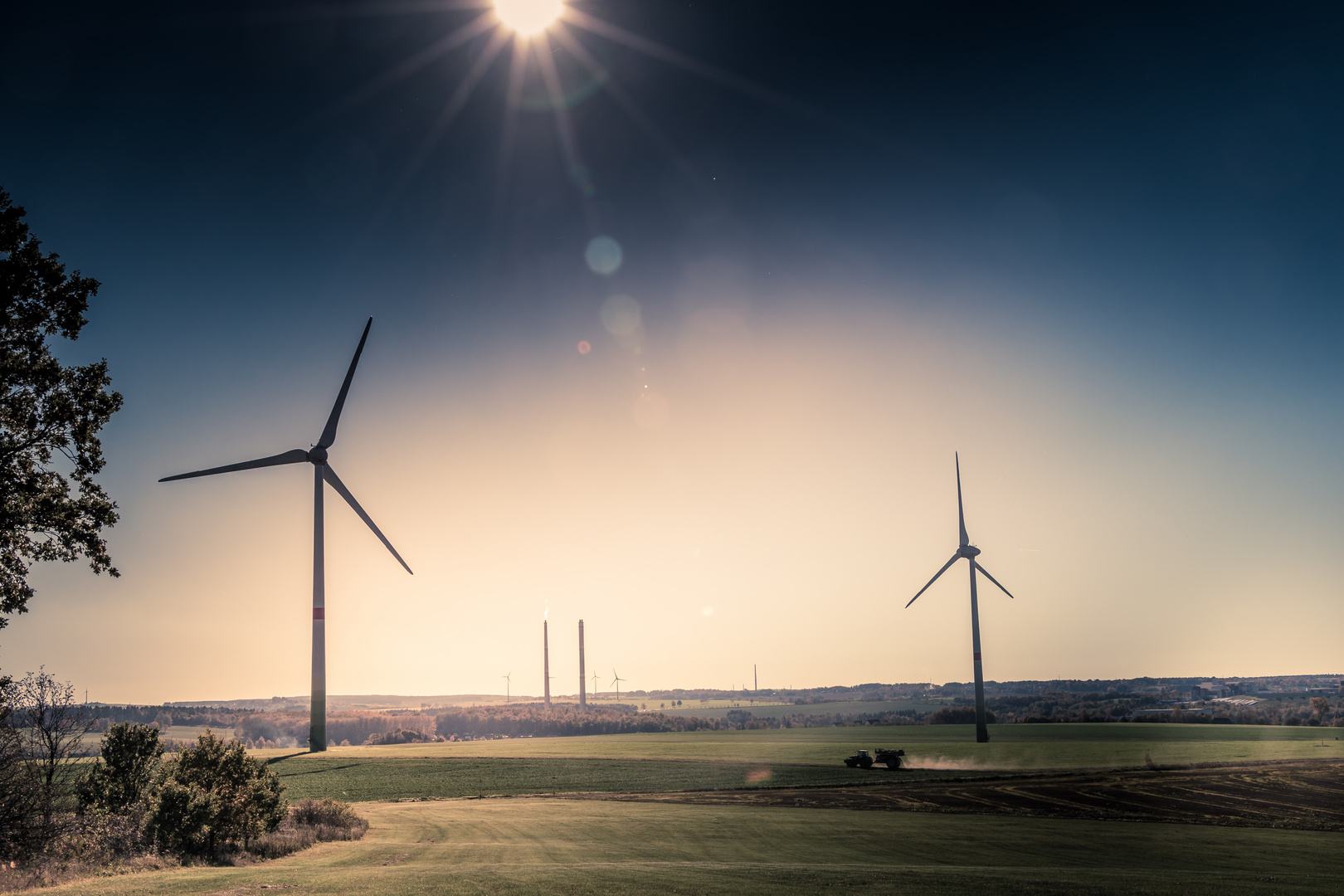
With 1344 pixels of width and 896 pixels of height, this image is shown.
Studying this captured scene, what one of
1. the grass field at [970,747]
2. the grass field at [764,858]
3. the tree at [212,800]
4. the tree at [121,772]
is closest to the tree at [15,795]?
the tree at [212,800]

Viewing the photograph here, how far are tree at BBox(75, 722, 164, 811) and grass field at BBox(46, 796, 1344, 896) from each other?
11.6 metres

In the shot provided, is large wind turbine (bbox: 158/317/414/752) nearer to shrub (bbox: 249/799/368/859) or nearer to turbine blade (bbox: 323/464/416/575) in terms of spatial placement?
turbine blade (bbox: 323/464/416/575)

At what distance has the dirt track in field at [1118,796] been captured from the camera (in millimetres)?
50781

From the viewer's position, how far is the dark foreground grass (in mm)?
71125

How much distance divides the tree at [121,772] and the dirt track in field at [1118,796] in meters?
31.6

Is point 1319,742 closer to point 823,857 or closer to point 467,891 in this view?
point 823,857

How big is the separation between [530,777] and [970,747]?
59.3 metres

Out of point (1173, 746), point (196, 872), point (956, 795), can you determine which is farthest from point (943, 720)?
point (196, 872)

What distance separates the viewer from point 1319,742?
341 feet

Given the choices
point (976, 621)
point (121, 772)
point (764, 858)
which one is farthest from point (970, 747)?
point (121, 772)

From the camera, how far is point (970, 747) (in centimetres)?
10706

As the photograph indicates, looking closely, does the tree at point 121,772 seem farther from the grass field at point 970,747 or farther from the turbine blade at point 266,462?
the grass field at point 970,747

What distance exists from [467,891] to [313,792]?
53.6m

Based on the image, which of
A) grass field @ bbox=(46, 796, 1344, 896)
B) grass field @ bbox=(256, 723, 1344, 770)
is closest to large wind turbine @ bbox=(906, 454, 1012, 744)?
grass field @ bbox=(256, 723, 1344, 770)
